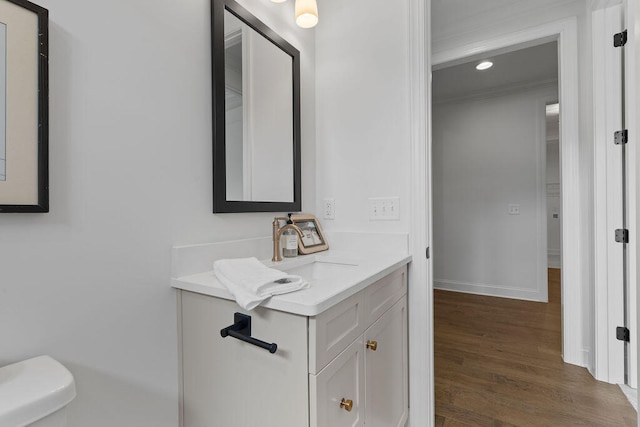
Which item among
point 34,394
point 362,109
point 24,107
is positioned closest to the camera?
point 34,394

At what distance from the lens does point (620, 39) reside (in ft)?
5.96

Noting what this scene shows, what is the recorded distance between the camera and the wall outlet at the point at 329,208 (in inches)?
68.5

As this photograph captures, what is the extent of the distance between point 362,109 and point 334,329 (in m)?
1.21

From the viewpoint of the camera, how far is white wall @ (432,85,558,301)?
3469 mm

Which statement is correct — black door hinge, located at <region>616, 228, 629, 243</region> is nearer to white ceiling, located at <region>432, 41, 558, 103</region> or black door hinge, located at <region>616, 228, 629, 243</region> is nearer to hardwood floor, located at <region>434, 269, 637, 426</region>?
hardwood floor, located at <region>434, 269, 637, 426</region>

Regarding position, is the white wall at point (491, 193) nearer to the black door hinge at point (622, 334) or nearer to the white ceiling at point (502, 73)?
the white ceiling at point (502, 73)

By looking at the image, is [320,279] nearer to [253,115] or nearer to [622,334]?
[253,115]

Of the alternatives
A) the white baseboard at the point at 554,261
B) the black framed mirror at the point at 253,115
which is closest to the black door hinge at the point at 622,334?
the black framed mirror at the point at 253,115

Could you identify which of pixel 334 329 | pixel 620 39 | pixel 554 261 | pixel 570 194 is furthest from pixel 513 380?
pixel 554 261

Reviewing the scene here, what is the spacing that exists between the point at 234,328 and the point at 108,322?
14.4 inches

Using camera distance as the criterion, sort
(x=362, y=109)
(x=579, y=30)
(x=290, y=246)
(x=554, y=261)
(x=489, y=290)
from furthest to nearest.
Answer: (x=554, y=261)
(x=489, y=290)
(x=579, y=30)
(x=362, y=109)
(x=290, y=246)

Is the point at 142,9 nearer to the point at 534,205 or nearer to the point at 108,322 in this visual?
the point at 108,322

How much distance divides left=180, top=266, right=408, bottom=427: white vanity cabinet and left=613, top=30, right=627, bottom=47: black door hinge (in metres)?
2.13

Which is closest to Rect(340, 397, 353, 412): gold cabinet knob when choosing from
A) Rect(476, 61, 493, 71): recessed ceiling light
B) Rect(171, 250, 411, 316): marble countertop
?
Rect(171, 250, 411, 316): marble countertop
